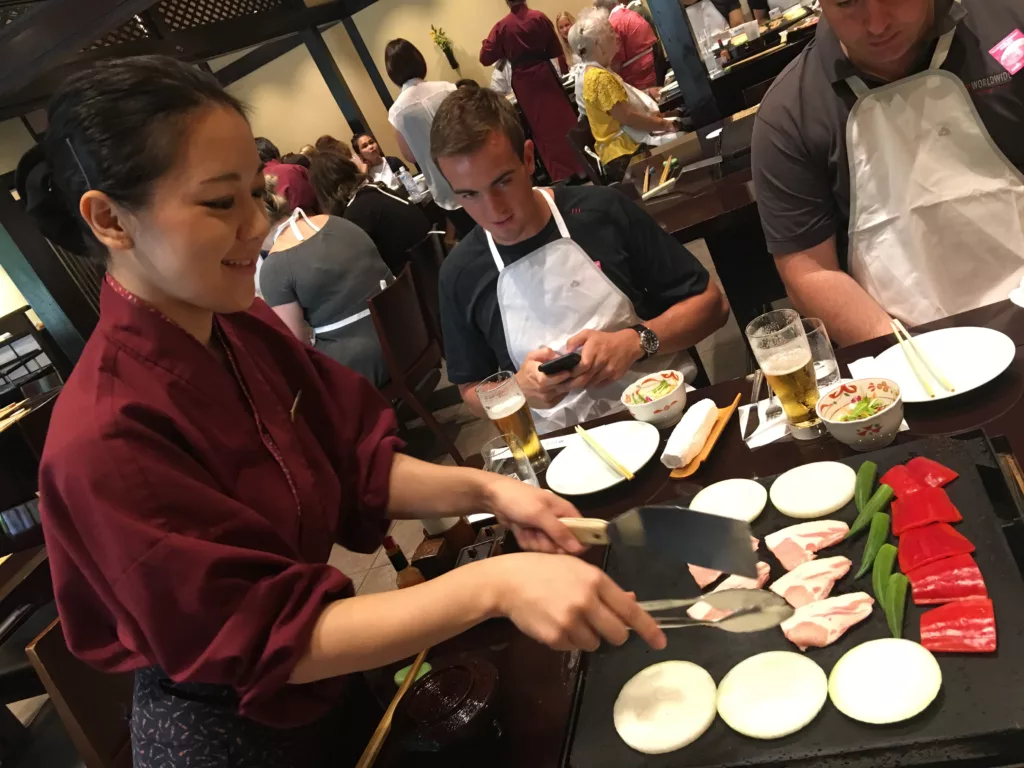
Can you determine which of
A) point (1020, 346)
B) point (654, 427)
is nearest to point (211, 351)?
point (654, 427)

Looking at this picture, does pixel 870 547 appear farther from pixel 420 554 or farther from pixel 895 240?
pixel 895 240

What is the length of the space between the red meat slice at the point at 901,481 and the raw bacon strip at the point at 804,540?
88 millimetres

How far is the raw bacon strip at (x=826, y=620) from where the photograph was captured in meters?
0.92

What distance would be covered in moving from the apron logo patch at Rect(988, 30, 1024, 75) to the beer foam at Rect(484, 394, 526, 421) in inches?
50.9

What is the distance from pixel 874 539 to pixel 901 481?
11cm

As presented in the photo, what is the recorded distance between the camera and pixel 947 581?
889 mm

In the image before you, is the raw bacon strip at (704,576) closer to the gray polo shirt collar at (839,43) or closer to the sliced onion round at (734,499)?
the sliced onion round at (734,499)

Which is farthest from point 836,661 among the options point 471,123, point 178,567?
point 471,123

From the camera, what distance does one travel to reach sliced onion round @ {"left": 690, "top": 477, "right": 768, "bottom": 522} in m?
1.20

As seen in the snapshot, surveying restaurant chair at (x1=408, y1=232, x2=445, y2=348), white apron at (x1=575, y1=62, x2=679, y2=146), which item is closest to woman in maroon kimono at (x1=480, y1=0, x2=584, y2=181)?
white apron at (x1=575, y1=62, x2=679, y2=146)

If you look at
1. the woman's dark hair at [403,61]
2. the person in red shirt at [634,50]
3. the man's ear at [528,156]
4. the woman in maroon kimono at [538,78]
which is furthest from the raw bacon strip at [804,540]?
the woman in maroon kimono at [538,78]

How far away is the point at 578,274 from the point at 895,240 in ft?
2.65

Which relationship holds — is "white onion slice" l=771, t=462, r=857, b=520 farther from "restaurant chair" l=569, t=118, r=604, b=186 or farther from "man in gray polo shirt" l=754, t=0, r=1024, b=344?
"restaurant chair" l=569, t=118, r=604, b=186

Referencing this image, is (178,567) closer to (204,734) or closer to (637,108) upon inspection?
(204,734)
